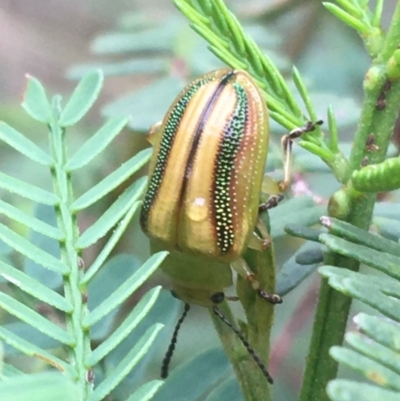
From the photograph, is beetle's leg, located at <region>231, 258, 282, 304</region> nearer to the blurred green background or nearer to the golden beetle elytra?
the golden beetle elytra

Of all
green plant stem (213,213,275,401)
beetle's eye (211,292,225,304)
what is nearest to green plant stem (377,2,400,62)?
green plant stem (213,213,275,401)

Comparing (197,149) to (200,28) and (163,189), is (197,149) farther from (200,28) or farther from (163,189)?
(200,28)

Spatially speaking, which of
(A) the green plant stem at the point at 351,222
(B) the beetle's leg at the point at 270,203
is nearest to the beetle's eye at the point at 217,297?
(B) the beetle's leg at the point at 270,203

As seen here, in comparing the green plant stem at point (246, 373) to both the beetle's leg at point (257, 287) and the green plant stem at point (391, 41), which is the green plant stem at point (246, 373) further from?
the green plant stem at point (391, 41)

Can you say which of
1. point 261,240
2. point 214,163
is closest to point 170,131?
point 214,163

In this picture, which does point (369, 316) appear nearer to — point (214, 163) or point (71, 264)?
point (71, 264)
